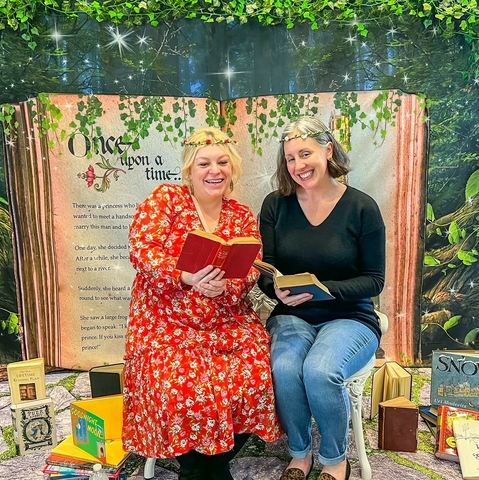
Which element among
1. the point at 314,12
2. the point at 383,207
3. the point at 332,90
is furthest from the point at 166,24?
the point at 383,207

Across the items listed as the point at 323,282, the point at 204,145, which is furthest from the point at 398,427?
the point at 204,145

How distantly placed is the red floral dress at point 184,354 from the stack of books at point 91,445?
0.15 m

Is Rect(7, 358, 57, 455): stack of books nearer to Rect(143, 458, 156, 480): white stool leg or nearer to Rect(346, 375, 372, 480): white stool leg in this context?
Rect(143, 458, 156, 480): white stool leg

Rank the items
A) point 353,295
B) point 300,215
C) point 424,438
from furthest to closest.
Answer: point 424,438
point 300,215
point 353,295

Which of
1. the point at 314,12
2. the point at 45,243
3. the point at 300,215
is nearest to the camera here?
the point at 300,215

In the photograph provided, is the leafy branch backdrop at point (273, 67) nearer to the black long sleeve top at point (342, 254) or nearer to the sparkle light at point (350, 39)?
the sparkle light at point (350, 39)

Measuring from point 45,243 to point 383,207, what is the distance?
2270 mm

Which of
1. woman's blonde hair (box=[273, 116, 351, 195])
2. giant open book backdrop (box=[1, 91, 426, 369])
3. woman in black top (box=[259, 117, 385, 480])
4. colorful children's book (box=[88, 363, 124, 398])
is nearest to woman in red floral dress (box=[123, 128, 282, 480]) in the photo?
woman in black top (box=[259, 117, 385, 480])

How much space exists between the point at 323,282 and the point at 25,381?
159cm

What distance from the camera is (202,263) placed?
6.07ft

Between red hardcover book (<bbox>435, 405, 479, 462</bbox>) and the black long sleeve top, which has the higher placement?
the black long sleeve top

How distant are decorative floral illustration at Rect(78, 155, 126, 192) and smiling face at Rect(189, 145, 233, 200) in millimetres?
1152

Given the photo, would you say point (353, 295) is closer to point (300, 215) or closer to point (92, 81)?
point (300, 215)

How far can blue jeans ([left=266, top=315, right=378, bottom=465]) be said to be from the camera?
76.0 inches
